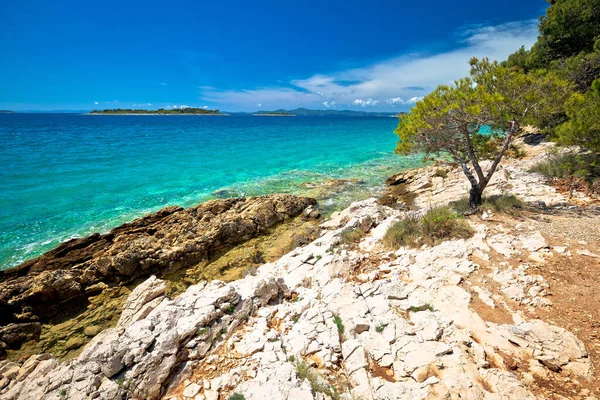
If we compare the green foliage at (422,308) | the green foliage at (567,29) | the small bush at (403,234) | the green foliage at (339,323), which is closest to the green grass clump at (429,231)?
the small bush at (403,234)

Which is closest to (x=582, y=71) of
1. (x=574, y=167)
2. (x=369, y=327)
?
(x=574, y=167)

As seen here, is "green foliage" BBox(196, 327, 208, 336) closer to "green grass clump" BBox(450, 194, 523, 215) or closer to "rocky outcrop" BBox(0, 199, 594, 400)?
"rocky outcrop" BBox(0, 199, 594, 400)

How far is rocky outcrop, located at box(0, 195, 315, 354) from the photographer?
9.06 metres

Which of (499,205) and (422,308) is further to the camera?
(499,205)

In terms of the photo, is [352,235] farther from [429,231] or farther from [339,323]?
[339,323]

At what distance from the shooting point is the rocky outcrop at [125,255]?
906cm

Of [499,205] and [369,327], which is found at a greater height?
[499,205]

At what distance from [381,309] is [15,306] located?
12117 mm

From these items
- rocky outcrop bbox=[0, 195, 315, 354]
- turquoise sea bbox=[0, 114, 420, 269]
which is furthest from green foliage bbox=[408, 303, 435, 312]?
turquoise sea bbox=[0, 114, 420, 269]

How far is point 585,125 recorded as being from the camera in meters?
8.73

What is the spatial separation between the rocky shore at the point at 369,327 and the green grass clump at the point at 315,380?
0.08ft

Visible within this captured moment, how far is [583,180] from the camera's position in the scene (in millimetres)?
11195

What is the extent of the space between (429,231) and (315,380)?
6.34 meters

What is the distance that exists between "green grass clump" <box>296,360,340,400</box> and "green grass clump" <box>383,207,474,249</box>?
5488mm
